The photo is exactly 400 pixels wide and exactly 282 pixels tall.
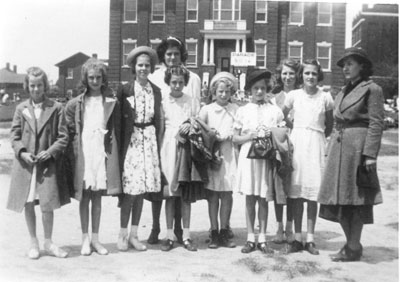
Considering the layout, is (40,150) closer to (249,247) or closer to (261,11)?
(249,247)

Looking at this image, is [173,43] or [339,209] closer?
[339,209]

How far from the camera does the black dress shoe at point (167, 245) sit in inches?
186

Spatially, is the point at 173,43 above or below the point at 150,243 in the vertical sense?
above

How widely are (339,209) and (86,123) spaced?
2.45 m

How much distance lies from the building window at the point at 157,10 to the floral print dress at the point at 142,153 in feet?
79.0

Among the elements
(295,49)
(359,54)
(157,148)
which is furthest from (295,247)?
(295,49)

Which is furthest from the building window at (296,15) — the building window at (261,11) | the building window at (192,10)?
the building window at (192,10)

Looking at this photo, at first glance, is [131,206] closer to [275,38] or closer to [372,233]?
[372,233]

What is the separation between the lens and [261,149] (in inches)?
184

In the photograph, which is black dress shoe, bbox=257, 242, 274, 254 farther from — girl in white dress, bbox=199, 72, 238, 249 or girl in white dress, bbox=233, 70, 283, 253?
girl in white dress, bbox=199, 72, 238, 249

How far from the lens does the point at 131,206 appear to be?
483 cm

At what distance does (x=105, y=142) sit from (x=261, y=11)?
25.4 metres

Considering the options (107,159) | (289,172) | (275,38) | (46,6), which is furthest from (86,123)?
(275,38)

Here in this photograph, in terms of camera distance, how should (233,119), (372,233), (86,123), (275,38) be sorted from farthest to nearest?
(275,38), (372,233), (233,119), (86,123)
